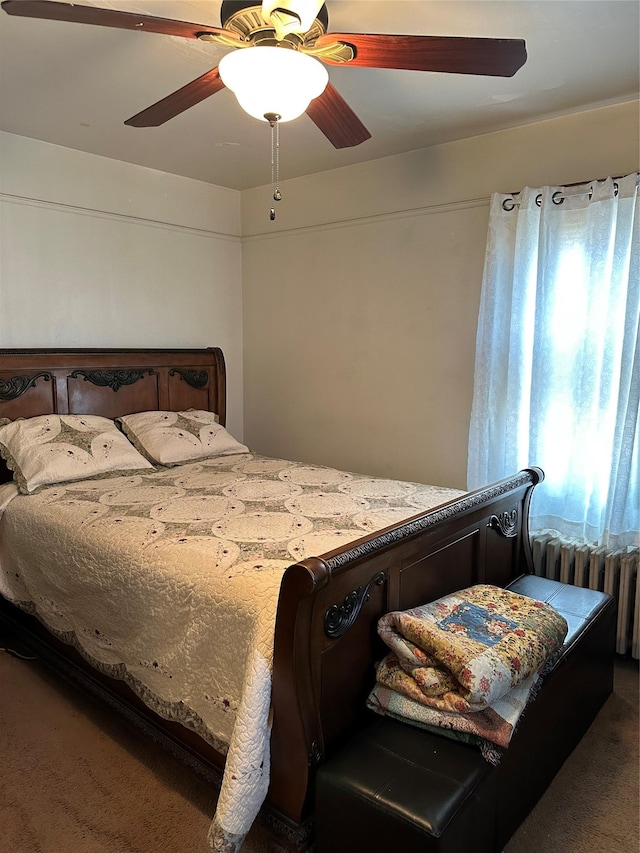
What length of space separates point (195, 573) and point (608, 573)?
199 cm

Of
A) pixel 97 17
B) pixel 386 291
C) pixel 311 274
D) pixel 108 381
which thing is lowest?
pixel 108 381

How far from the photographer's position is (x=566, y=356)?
287 centimetres

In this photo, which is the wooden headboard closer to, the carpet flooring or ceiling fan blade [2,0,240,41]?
the carpet flooring

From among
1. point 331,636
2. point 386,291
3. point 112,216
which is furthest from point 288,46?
point 112,216

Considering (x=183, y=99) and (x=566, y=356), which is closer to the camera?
(x=183, y=99)

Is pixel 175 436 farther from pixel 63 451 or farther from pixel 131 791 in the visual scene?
pixel 131 791

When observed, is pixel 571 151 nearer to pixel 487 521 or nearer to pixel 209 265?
pixel 487 521

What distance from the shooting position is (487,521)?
245cm

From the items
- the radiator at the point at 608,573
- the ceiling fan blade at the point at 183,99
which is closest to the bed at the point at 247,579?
the radiator at the point at 608,573

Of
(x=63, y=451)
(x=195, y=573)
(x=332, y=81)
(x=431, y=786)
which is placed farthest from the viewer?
(x=63, y=451)

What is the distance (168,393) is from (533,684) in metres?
2.77

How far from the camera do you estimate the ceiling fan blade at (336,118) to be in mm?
1991

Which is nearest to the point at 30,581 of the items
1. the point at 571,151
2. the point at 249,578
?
the point at 249,578

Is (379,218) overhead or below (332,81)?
below
